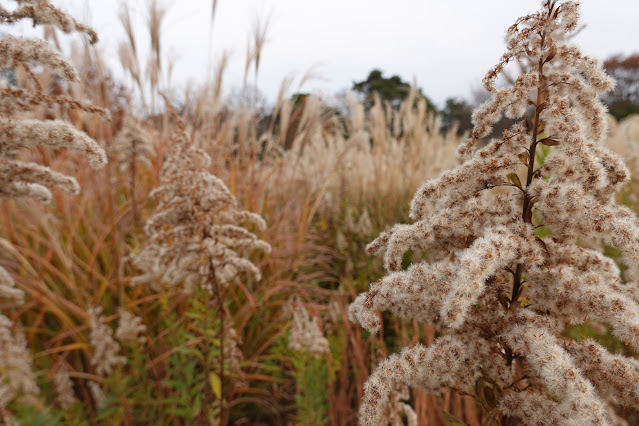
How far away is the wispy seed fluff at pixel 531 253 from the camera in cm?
83

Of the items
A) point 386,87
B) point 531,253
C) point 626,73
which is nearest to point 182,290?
point 531,253

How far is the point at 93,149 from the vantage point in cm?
108

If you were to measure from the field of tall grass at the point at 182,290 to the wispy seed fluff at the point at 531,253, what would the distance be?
0.41 feet

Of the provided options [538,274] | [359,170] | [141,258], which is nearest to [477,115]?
[538,274]

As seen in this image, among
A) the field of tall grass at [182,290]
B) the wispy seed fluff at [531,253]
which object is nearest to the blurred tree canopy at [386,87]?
the field of tall grass at [182,290]

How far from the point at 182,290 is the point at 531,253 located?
2373 mm

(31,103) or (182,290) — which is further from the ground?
(31,103)

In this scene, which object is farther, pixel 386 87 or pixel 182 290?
pixel 386 87

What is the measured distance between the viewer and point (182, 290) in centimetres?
280

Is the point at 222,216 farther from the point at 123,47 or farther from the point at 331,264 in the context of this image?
the point at 331,264

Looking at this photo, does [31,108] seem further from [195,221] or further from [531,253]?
[531,253]

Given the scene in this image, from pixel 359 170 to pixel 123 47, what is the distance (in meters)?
3.67

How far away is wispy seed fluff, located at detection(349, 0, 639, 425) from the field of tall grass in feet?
0.41

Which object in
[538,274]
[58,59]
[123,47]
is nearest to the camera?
[538,274]
